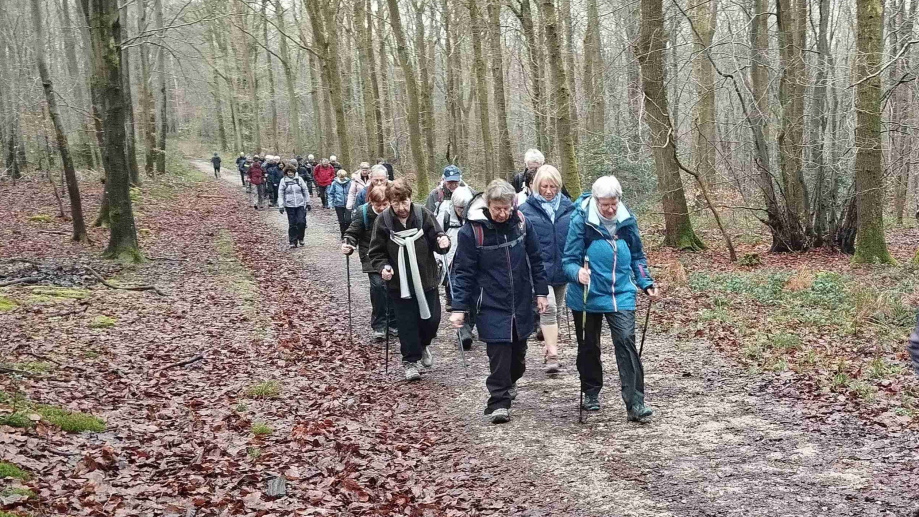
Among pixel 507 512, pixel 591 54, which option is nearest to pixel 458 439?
pixel 507 512

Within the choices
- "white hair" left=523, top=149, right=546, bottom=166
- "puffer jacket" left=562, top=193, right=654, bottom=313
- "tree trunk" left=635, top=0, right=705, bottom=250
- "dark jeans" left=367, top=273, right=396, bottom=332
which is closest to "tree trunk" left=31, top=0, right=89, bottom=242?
"dark jeans" left=367, top=273, right=396, bottom=332

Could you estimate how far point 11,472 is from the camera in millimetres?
4809

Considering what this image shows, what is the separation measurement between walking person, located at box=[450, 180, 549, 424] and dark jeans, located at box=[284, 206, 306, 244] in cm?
1222

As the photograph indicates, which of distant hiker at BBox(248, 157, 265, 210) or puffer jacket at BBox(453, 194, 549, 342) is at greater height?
distant hiker at BBox(248, 157, 265, 210)

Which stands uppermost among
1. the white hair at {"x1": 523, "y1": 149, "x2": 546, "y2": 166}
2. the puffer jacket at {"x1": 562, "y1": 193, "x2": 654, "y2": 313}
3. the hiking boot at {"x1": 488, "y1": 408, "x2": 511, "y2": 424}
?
the white hair at {"x1": 523, "y1": 149, "x2": 546, "y2": 166}

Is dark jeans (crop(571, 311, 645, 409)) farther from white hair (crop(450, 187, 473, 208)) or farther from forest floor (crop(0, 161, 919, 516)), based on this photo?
white hair (crop(450, 187, 473, 208))

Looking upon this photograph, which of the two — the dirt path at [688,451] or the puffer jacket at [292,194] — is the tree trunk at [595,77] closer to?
the puffer jacket at [292,194]

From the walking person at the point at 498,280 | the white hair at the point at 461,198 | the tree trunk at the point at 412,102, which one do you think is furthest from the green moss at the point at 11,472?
the tree trunk at the point at 412,102

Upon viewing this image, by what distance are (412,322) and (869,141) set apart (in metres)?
8.60

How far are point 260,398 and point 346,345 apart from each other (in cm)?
251

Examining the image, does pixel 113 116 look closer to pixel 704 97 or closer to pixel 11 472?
pixel 11 472

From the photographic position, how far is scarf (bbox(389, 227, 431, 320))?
26.2 feet

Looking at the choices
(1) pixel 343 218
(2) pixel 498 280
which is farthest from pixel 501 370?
(1) pixel 343 218

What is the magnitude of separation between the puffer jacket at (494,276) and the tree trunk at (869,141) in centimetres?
800
